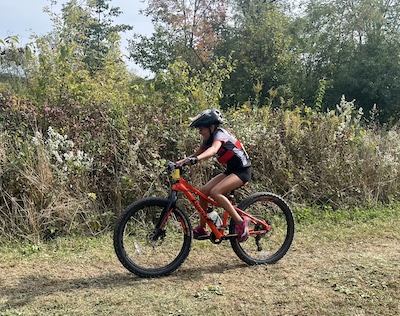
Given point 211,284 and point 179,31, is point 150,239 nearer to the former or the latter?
point 211,284

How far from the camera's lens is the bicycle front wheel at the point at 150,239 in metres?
4.41

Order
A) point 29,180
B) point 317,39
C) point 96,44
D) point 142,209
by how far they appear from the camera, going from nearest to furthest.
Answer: point 142,209 < point 29,180 < point 317,39 < point 96,44

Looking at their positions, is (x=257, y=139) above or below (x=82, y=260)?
above

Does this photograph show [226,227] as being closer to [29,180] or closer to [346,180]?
[29,180]

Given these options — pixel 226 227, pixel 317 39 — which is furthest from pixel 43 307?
pixel 317 39

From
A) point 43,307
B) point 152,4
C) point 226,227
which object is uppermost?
point 152,4

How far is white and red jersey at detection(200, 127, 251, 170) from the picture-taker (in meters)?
4.56

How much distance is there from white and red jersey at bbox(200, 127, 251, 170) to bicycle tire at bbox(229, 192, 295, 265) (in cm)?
49

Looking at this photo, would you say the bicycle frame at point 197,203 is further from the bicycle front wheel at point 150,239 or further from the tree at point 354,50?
the tree at point 354,50

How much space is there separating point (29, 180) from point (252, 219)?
3.06m

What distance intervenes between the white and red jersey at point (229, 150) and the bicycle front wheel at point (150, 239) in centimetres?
76

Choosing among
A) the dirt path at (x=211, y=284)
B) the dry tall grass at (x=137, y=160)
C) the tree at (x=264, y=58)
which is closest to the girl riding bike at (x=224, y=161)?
the dirt path at (x=211, y=284)

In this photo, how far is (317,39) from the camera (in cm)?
2070

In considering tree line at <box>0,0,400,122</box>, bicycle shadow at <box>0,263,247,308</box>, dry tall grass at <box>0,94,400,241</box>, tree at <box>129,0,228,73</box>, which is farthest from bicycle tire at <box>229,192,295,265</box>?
tree at <box>129,0,228,73</box>
